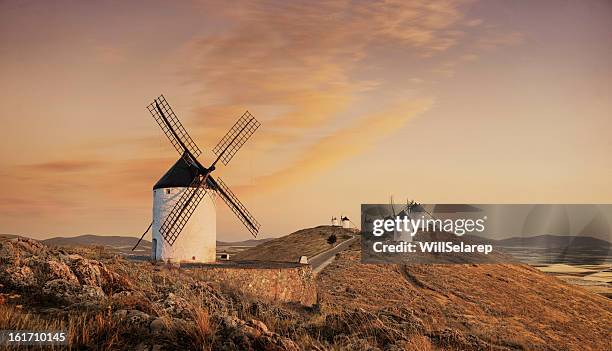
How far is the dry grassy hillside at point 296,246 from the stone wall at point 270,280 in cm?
2271

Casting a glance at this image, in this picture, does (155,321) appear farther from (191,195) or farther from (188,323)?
(191,195)

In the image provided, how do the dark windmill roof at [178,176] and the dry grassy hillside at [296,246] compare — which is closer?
the dark windmill roof at [178,176]

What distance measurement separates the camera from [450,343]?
11000 mm

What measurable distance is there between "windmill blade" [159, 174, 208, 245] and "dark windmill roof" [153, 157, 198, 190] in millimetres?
574

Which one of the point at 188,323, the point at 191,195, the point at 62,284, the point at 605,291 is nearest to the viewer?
the point at 188,323

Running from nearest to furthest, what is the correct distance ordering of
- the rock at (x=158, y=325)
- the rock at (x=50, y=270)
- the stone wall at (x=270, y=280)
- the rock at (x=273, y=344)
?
1. the rock at (x=273, y=344)
2. the rock at (x=158, y=325)
3. the rock at (x=50, y=270)
4. the stone wall at (x=270, y=280)

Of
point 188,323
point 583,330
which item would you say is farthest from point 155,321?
point 583,330

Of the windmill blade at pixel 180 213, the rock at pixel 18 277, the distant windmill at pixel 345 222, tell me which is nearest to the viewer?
the rock at pixel 18 277

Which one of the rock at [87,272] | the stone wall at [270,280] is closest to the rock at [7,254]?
the rock at [87,272]

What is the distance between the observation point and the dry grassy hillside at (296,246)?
5258 cm

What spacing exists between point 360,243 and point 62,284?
4625 cm

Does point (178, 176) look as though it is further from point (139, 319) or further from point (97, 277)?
point (139, 319)

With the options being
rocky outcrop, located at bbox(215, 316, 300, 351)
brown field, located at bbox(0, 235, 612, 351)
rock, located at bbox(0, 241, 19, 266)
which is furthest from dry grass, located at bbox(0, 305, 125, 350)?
rock, located at bbox(0, 241, 19, 266)

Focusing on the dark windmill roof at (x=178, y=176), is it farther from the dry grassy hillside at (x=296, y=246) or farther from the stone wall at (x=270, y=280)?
the dry grassy hillside at (x=296, y=246)
